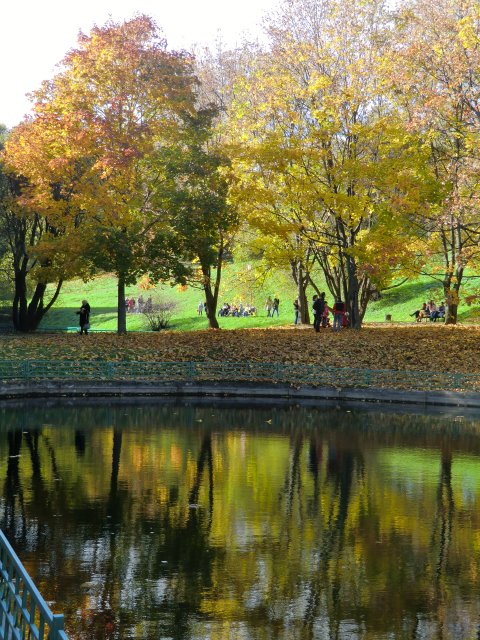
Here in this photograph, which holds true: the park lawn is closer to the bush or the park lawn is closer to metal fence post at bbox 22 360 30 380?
metal fence post at bbox 22 360 30 380

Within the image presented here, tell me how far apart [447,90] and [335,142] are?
19.2 ft

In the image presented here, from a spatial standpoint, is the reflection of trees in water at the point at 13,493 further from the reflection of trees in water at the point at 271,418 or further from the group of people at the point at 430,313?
the group of people at the point at 430,313

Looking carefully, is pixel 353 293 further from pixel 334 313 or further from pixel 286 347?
pixel 286 347

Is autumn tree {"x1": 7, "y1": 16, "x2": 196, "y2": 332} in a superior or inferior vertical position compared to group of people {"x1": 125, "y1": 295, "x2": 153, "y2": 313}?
superior

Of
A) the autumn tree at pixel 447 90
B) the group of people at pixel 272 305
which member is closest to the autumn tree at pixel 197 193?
the autumn tree at pixel 447 90

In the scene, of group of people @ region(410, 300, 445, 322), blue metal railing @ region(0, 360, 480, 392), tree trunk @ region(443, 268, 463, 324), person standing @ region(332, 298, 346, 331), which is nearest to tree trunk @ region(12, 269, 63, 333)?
blue metal railing @ region(0, 360, 480, 392)

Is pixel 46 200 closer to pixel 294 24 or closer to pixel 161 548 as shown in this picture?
pixel 294 24

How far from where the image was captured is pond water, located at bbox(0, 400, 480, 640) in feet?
32.0

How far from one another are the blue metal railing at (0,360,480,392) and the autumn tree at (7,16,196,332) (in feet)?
21.9

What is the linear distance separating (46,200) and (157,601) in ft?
99.2

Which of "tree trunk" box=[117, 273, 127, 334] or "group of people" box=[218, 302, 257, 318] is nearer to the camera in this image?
"tree trunk" box=[117, 273, 127, 334]

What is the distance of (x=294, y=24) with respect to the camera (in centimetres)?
4100

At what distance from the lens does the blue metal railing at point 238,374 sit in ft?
101

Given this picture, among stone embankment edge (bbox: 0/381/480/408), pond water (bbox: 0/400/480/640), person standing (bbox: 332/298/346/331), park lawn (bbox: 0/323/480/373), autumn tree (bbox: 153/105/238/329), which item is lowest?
pond water (bbox: 0/400/480/640)
